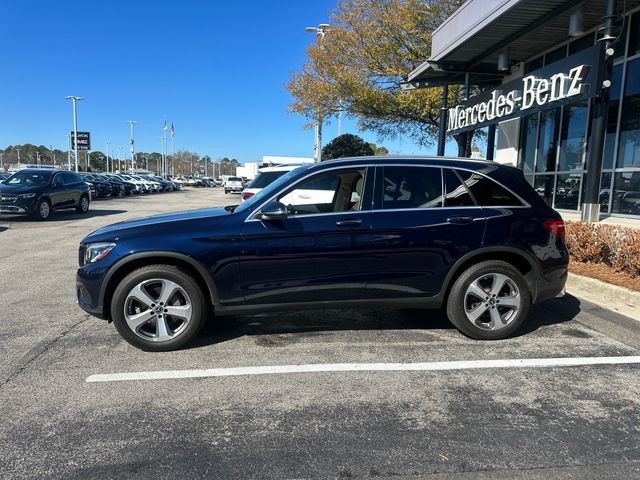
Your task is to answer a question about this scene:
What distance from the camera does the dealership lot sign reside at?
8836 mm

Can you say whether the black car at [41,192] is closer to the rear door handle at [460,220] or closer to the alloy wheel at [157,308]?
the alloy wheel at [157,308]

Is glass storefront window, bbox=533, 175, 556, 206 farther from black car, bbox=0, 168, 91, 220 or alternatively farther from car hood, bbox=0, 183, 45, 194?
car hood, bbox=0, 183, 45, 194

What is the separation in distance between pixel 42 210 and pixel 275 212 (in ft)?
46.8

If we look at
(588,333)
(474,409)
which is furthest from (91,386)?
(588,333)

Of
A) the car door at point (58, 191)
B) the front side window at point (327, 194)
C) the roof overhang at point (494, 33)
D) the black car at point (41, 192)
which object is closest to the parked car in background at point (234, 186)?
the black car at point (41, 192)

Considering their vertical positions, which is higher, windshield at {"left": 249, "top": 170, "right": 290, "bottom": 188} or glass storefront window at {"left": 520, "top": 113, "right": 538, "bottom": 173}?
glass storefront window at {"left": 520, "top": 113, "right": 538, "bottom": 173}

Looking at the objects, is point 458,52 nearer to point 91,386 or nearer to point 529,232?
point 529,232

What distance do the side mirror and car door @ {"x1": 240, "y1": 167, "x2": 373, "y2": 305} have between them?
0.06 m

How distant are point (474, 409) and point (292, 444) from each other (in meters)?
1.32

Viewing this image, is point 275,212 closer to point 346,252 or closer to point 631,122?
point 346,252

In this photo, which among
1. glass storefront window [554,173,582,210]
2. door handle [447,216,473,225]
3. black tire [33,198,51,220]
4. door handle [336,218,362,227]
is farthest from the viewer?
black tire [33,198,51,220]

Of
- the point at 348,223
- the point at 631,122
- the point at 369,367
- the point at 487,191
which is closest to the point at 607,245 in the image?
the point at 487,191

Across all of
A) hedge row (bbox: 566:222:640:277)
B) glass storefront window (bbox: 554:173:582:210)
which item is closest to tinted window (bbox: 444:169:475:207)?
hedge row (bbox: 566:222:640:277)

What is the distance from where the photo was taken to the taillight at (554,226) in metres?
4.73
